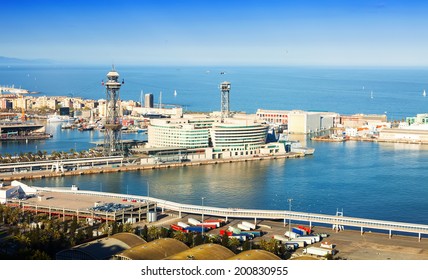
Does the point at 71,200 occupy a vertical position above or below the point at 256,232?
above

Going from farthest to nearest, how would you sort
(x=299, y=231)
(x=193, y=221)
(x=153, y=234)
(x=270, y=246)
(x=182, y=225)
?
(x=193, y=221) → (x=182, y=225) → (x=299, y=231) → (x=153, y=234) → (x=270, y=246)

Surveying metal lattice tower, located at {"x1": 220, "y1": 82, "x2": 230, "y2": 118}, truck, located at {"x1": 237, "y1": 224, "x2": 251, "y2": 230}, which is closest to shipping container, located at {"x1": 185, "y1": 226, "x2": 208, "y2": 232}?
truck, located at {"x1": 237, "y1": 224, "x2": 251, "y2": 230}

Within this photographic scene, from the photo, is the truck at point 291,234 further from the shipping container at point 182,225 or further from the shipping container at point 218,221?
the shipping container at point 182,225

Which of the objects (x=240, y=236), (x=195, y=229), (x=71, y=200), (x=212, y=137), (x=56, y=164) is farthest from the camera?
(x=212, y=137)

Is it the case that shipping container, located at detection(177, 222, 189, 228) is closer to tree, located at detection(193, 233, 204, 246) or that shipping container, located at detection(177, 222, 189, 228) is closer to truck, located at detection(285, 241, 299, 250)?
tree, located at detection(193, 233, 204, 246)

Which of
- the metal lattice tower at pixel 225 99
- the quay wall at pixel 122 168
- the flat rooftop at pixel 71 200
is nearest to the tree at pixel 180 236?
the flat rooftop at pixel 71 200

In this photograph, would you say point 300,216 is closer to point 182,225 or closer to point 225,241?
point 182,225

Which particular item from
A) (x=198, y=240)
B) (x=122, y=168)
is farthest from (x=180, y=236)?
(x=122, y=168)

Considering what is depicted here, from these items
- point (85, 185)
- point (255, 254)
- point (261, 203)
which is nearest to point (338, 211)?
point (261, 203)
